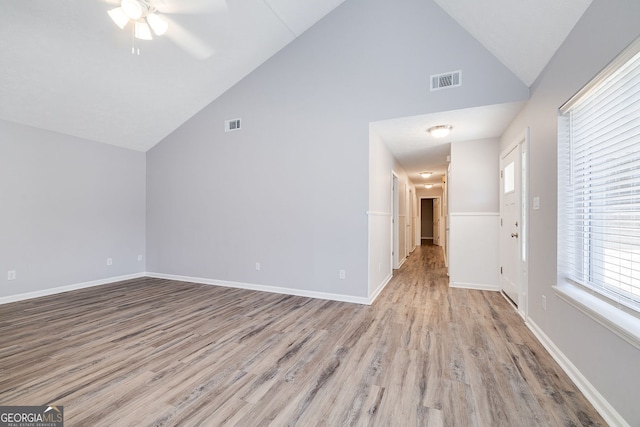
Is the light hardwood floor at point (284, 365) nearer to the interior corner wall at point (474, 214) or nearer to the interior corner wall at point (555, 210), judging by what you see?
the interior corner wall at point (555, 210)

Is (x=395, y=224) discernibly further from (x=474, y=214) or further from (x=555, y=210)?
(x=555, y=210)

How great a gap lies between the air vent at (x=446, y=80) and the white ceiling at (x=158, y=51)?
0.40 meters

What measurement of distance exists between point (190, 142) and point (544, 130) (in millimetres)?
5102

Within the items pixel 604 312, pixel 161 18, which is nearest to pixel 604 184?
pixel 604 312

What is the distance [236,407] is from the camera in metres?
1.61

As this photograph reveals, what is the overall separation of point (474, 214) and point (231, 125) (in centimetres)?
426

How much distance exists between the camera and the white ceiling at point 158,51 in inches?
101

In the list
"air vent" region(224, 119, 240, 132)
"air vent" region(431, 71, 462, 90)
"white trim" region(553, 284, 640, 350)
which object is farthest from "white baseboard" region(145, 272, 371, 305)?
"air vent" region(431, 71, 462, 90)

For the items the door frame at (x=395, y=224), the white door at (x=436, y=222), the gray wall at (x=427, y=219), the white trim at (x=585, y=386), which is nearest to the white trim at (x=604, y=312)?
the white trim at (x=585, y=386)

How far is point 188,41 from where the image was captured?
141 inches

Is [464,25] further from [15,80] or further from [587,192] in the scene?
[15,80]

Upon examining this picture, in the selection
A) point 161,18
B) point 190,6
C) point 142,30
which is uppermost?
point 190,6

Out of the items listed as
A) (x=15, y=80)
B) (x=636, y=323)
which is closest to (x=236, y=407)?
(x=636, y=323)

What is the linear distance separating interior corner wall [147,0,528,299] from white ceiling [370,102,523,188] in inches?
6.1
